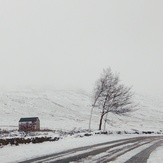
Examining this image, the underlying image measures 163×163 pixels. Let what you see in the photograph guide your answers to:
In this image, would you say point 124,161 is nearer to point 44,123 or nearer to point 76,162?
point 76,162

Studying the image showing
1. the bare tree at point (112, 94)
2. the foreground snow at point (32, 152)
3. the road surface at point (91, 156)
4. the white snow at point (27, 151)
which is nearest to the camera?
the road surface at point (91, 156)

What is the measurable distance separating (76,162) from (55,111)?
116 m

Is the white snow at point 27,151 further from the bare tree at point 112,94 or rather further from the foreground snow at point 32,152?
the bare tree at point 112,94

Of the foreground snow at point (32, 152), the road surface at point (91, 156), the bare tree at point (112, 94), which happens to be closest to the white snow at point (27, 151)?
the foreground snow at point (32, 152)

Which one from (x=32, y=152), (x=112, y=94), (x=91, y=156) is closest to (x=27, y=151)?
(x=32, y=152)

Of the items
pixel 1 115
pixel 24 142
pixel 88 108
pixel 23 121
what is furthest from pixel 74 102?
pixel 24 142

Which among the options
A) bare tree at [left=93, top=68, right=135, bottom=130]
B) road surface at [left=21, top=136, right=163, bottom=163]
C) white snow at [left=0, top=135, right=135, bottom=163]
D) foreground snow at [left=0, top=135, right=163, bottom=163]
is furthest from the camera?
bare tree at [left=93, top=68, right=135, bottom=130]

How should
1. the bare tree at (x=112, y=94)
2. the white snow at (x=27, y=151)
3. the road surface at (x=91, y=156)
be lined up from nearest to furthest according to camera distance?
1. the road surface at (x=91, y=156)
2. the white snow at (x=27, y=151)
3. the bare tree at (x=112, y=94)

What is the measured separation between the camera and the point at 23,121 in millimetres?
77375

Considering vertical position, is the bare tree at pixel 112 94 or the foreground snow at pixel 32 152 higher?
the bare tree at pixel 112 94

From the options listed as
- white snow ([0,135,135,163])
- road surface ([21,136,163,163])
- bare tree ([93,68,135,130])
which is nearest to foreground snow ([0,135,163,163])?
white snow ([0,135,135,163])

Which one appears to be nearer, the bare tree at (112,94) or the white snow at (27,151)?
the white snow at (27,151)

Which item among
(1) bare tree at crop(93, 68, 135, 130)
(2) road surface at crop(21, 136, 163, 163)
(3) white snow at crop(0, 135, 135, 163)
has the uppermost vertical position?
(1) bare tree at crop(93, 68, 135, 130)

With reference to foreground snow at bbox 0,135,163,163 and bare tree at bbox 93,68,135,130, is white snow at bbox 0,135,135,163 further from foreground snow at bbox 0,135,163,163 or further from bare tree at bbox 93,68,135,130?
bare tree at bbox 93,68,135,130
